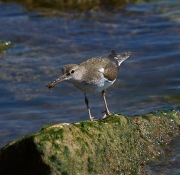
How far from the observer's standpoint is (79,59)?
A: 1178 cm

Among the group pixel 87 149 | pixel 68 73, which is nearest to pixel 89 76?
pixel 68 73

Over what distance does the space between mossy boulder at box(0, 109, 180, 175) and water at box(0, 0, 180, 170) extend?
2025mm

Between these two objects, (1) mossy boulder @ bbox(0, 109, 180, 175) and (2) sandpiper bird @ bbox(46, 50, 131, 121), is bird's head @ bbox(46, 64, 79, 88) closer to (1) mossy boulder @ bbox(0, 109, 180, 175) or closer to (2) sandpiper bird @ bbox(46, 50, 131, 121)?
(2) sandpiper bird @ bbox(46, 50, 131, 121)

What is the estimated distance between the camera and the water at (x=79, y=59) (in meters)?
9.29

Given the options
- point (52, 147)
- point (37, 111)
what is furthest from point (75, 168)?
point (37, 111)

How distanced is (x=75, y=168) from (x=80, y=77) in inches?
66.2

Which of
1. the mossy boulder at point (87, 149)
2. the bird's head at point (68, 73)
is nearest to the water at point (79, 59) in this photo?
the bird's head at point (68, 73)

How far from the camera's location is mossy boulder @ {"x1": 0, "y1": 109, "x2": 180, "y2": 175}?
5.61 m

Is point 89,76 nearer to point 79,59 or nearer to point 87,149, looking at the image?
point 87,149

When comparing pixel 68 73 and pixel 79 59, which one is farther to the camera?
pixel 79 59

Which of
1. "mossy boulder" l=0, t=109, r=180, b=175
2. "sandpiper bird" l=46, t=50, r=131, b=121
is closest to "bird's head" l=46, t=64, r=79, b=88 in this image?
"sandpiper bird" l=46, t=50, r=131, b=121

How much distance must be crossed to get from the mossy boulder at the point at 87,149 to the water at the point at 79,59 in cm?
202

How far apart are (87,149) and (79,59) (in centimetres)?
600

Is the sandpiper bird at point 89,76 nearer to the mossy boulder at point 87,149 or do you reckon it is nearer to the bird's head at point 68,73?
the bird's head at point 68,73
